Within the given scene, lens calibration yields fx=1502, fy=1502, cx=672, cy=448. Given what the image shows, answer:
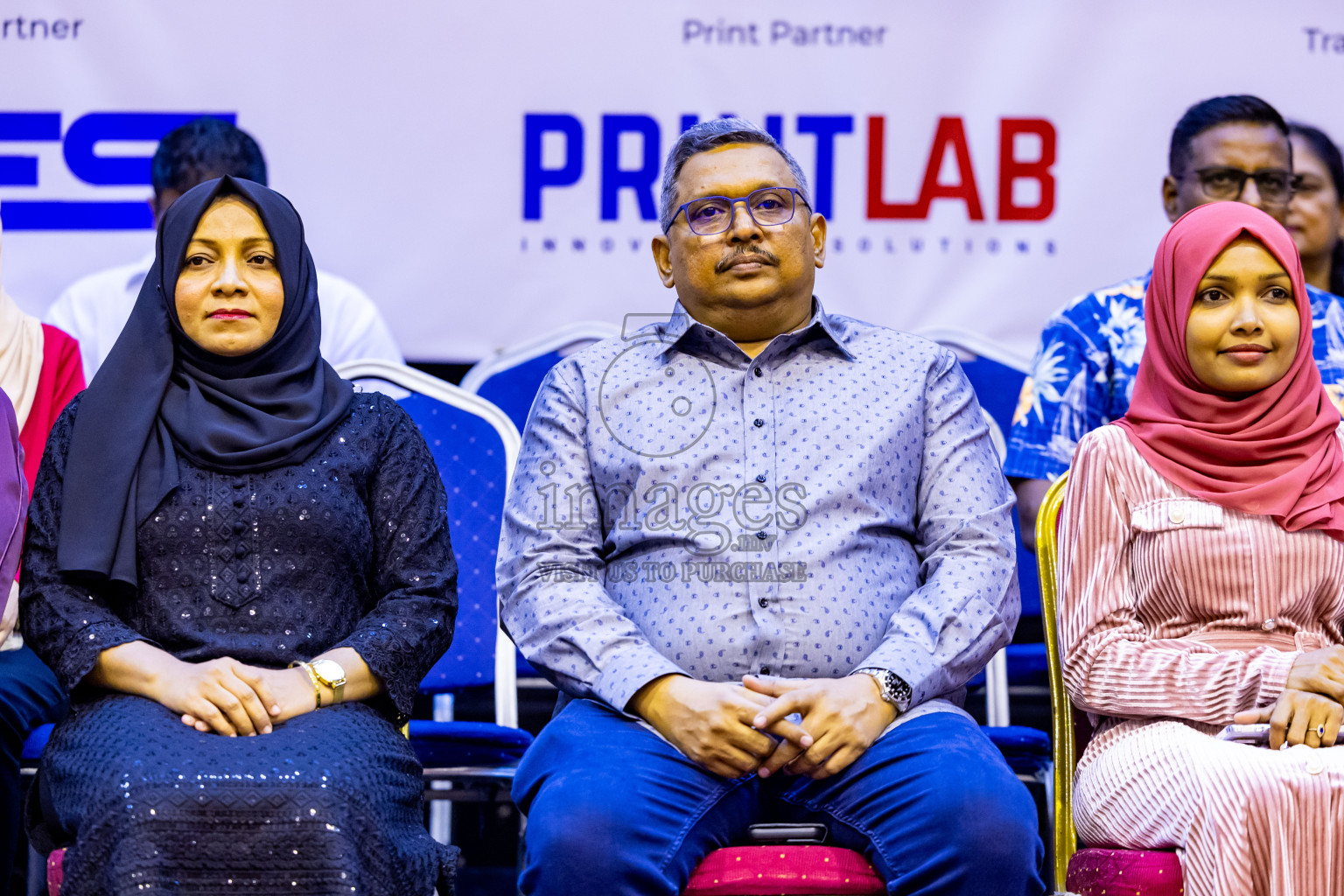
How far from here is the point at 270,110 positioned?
379 cm

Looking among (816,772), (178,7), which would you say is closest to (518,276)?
(178,7)

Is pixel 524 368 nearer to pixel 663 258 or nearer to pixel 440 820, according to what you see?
pixel 663 258

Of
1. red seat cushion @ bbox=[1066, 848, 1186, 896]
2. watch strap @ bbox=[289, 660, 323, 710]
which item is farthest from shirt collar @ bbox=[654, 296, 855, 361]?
red seat cushion @ bbox=[1066, 848, 1186, 896]

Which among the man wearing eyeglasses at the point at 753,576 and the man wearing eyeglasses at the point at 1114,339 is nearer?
the man wearing eyeglasses at the point at 753,576

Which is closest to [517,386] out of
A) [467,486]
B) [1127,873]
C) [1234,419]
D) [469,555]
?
[467,486]

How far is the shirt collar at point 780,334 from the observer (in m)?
2.71

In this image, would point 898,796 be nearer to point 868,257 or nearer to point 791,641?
point 791,641

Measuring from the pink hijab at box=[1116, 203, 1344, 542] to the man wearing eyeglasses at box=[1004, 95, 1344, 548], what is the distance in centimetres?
58

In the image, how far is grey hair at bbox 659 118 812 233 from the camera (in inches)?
109

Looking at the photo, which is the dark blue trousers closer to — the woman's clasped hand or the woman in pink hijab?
the woman in pink hijab

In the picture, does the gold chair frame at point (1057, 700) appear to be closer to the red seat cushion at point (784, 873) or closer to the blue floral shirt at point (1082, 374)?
the red seat cushion at point (784, 873)

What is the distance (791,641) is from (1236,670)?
0.69 meters

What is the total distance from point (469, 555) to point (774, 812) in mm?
1030

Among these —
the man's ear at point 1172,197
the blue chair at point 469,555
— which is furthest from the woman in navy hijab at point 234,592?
the man's ear at point 1172,197
